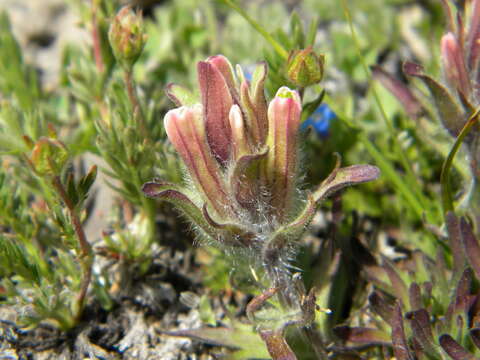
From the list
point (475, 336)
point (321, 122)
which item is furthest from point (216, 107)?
point (321, 122)

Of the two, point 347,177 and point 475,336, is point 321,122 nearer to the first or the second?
point 347,177

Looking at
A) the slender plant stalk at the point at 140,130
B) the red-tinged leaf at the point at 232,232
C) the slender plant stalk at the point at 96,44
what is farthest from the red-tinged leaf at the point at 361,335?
the slender plant stalk at the point at 96,44

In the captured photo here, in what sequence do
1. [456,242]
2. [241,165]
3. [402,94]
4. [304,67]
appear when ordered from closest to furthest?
[241,165], [304,67], [456,242], [402,94]

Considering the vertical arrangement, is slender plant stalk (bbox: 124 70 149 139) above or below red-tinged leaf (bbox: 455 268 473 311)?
above

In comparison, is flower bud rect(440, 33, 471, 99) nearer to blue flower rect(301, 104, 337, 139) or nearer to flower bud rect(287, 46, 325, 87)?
flower bud rect(287, 46, 325, 87)

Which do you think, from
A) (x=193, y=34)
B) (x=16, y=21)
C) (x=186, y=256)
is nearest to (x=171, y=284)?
(x=186, y=256)

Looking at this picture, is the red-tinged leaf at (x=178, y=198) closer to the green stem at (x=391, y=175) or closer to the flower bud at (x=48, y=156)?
the flower bud at (x=48, y=156)

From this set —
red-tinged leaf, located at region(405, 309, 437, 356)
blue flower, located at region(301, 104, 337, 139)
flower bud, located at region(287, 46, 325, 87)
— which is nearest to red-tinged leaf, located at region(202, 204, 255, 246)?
flower bud, located at region(287, 46, 325, 87)
